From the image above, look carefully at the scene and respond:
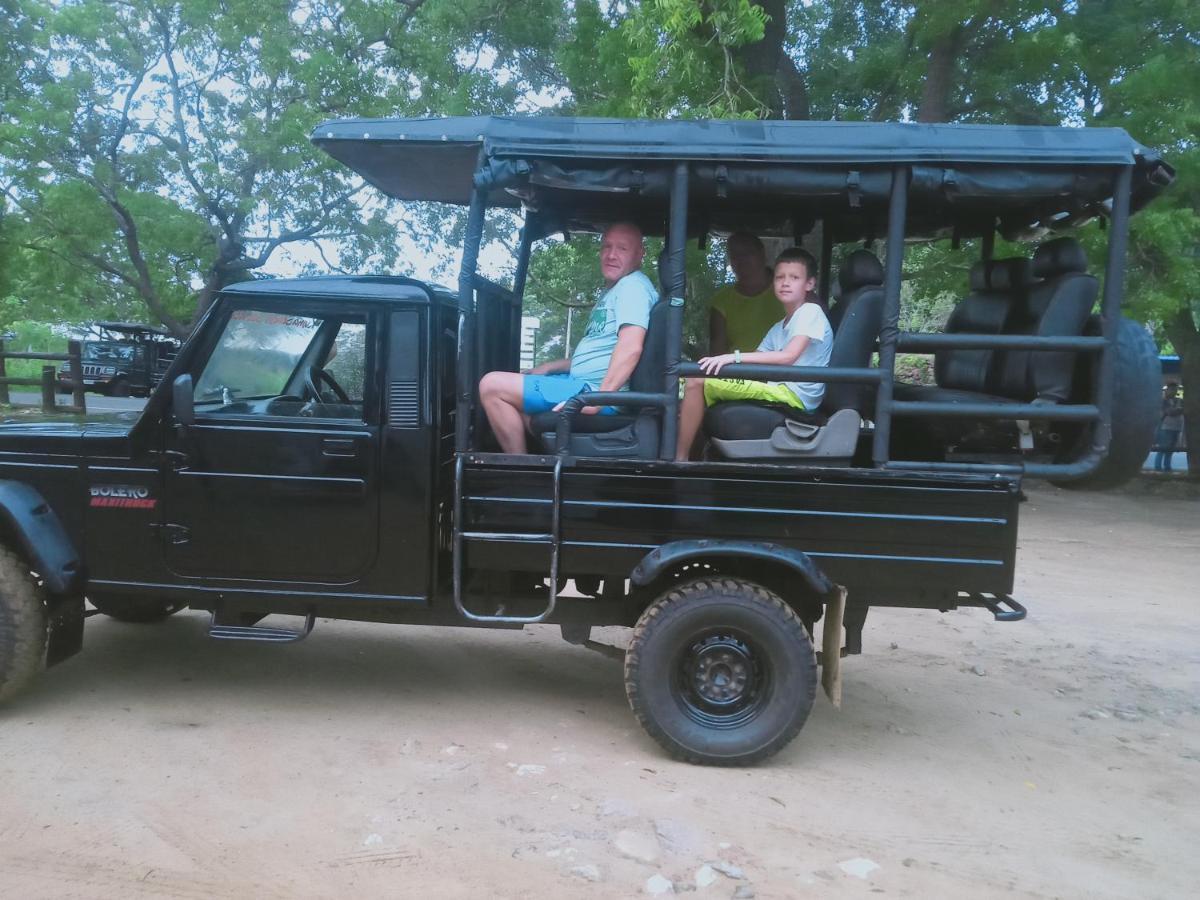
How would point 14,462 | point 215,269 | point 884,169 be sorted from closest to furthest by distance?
1. point 884,169
2. point 14,462
3. point 215,269

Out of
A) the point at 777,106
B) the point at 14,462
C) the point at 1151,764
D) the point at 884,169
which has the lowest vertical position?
the point at 1151,764

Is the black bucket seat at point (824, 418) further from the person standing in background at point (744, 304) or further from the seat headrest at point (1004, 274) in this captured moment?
the person standing in background at point (744, 304)

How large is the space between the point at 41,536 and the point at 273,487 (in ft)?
3.31

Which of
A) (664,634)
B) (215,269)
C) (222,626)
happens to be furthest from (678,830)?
(215,269)

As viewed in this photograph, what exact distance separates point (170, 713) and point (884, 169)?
12.9 feet

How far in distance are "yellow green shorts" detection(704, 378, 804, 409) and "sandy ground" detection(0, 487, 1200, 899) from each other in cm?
159

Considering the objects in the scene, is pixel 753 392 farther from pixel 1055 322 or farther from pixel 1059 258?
pixel 1059 258

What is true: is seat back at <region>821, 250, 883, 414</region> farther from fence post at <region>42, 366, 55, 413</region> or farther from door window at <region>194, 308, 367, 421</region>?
fence post at <region>42, 366, 55, 413</region>

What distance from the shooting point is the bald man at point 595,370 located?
4176 mm

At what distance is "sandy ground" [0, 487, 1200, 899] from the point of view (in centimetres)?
311

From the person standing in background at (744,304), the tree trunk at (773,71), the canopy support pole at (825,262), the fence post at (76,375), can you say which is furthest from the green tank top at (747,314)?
the fence post at (76,375)

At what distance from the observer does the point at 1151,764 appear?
4281 mm

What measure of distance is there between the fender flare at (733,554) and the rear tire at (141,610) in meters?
2.82

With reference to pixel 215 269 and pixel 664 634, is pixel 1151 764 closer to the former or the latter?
pixel 664 634
